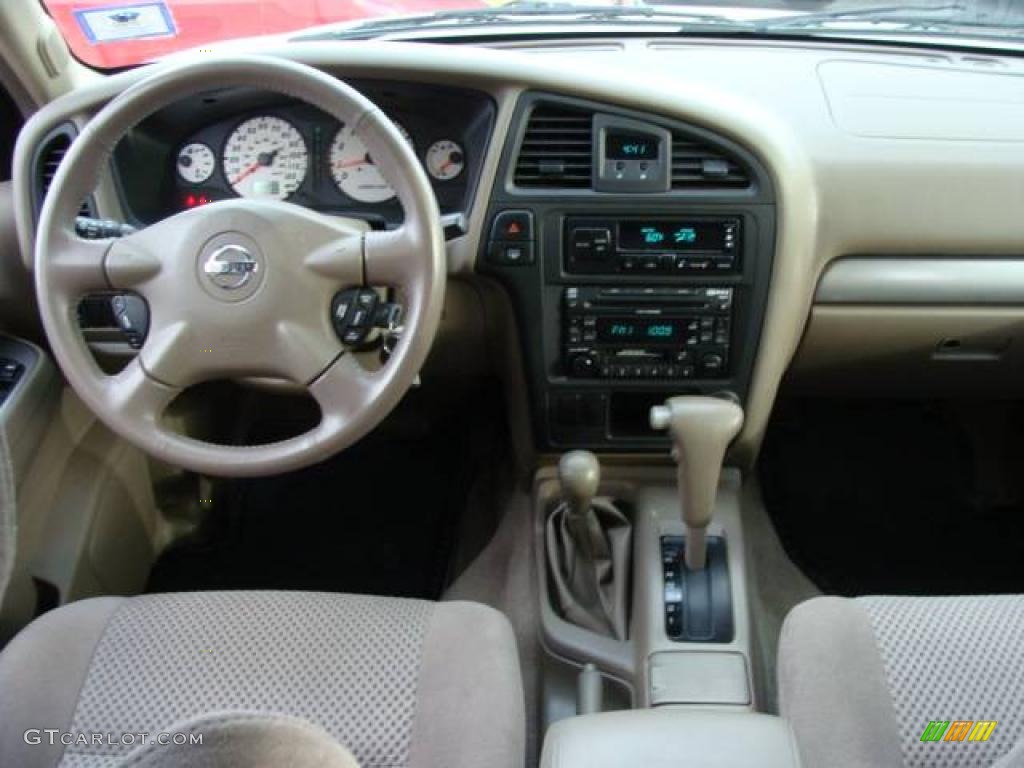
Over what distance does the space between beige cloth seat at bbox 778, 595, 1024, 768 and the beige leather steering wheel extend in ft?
1.85

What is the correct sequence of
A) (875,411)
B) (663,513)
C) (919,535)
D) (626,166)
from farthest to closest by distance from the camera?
1. (875,411)
2. (919,535)
3. (663,513)
4. (626,166)

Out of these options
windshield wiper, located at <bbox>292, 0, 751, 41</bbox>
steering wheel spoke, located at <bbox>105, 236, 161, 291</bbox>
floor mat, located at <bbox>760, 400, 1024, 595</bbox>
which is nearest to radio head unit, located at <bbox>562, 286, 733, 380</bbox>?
windshield wiper, located at <bbox>292, 0, 751, 41</bbox>

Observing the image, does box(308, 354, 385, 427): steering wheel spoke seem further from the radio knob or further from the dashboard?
the radio knob

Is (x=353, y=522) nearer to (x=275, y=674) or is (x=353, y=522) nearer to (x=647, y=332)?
(x=647, y=332)

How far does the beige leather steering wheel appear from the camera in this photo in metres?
1.21

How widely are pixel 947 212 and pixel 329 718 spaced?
1122 millimetres

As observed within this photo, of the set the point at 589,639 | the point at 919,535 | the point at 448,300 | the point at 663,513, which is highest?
the point at 448,300

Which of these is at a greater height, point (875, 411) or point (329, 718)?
point (329, 718)

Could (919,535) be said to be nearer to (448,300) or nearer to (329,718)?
(448,300)

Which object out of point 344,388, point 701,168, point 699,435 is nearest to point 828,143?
point 701,168

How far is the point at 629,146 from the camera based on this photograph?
148cm

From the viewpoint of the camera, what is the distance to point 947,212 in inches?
61.4

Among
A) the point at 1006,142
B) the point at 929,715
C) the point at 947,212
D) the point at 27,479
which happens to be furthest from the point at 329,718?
the point at 1006,142

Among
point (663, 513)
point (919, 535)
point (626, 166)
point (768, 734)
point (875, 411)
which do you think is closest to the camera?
point (768, 734)
